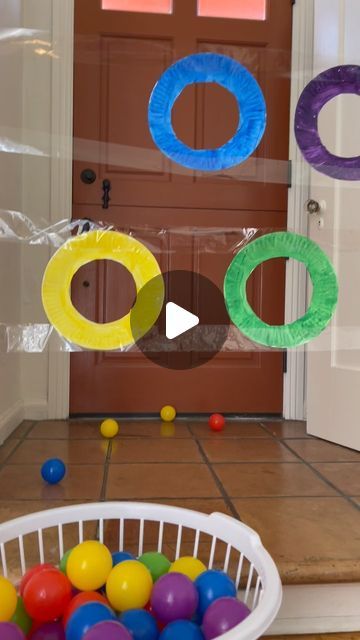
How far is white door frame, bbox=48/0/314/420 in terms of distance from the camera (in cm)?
197

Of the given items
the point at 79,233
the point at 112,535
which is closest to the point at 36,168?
the point at 79,233

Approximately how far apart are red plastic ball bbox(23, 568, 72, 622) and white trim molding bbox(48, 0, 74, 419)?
45.1 inches

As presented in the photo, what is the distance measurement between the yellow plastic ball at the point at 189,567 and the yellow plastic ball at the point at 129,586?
73mm

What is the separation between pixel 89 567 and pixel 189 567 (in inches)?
6.3

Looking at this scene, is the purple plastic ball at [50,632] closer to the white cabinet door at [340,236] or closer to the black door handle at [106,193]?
the white cabinet door at [340,236]

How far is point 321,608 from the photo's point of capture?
3.24ft

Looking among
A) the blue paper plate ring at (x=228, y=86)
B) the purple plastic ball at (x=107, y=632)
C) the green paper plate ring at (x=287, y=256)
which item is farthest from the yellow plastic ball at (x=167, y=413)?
the purple plastic ball at (x=107, y=632)

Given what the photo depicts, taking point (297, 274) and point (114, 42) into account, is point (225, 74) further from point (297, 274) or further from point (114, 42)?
point (297, 274)

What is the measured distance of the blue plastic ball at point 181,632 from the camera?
719 mm

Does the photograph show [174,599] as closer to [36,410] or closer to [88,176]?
[36,410]

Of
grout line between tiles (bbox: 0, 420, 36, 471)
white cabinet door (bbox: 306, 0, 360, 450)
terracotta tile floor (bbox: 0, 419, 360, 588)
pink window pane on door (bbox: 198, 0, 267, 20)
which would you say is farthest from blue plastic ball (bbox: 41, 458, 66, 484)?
pink window pane on door (bbox: 198, 0, 267, 20)

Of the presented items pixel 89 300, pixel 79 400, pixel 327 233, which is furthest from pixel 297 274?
pixel 79 400

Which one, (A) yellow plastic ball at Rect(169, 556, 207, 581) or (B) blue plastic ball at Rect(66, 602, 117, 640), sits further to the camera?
(A) yellow plastic ball at Rect(169, 556, 207, 581)

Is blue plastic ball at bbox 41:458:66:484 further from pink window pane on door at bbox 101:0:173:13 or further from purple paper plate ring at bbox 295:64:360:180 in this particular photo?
pink window pane on door at bbox 101:0:173:13
